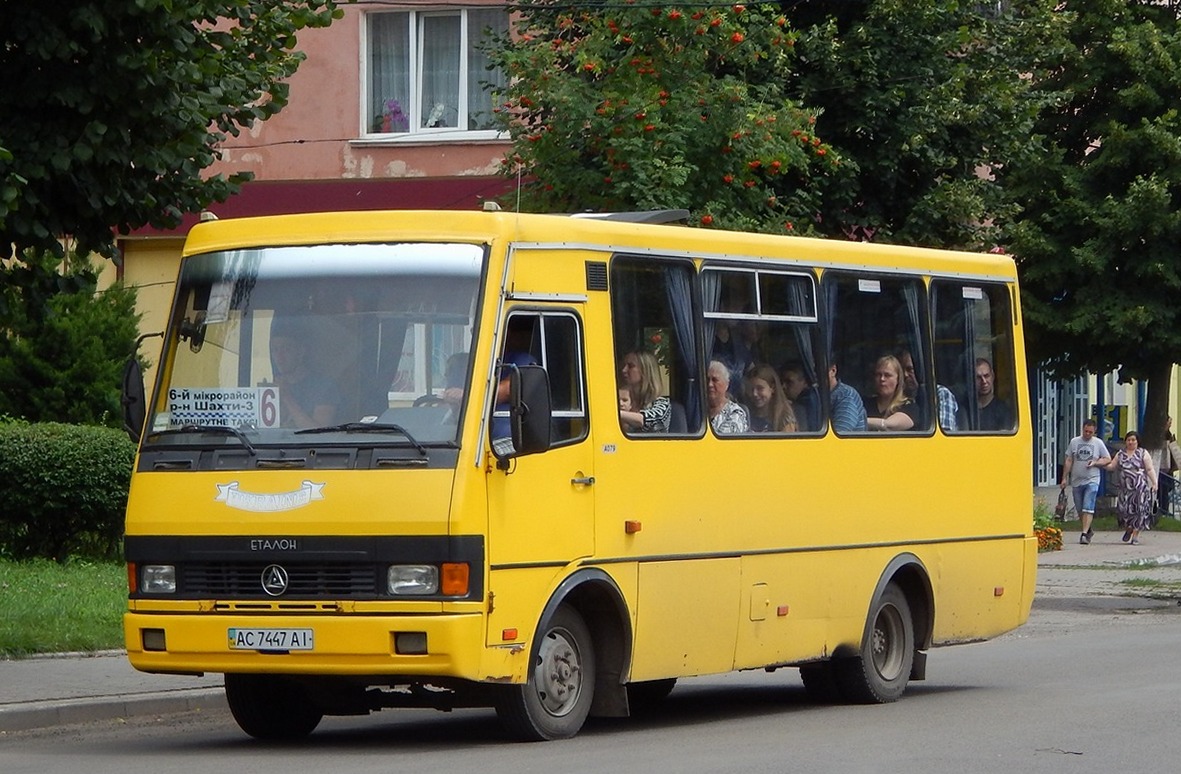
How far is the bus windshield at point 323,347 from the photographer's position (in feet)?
34.9

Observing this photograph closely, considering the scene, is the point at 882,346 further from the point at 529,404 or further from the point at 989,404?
the point at 529,404

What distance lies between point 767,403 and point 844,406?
31.2 inches

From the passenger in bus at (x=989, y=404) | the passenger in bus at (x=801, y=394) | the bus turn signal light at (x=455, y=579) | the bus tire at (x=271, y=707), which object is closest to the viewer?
the bus turn signal light at (x=455, y=579)

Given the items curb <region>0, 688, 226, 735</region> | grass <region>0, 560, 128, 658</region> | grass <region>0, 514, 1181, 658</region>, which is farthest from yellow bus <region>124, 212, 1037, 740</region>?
grass <region>0, 514, 1181, 658</region>

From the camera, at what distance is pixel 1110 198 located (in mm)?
33344

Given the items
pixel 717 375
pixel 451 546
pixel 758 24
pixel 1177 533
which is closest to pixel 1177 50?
pixel 1177 533

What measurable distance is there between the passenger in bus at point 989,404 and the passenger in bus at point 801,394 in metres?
1.92

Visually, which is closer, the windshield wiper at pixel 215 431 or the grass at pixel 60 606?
the windshield wiper at pixel 215 431

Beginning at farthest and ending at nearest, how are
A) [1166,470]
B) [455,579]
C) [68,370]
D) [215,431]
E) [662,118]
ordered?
[1166,470] < [68,370] < [662,118] < [215,431] < [455,579]

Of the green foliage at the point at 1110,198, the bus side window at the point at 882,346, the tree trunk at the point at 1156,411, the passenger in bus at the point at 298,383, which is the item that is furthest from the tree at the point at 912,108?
the passenger in bus at the point at 298,383

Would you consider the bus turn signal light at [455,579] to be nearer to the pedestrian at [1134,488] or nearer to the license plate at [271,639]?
the license plate at [271,639]

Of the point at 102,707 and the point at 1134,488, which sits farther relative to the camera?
the point at 1134,488

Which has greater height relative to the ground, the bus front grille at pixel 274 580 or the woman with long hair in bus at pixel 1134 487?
the woman with long hair in bus at pixel 1134 487

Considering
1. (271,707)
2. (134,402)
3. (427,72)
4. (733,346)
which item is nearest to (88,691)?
(271,707)
